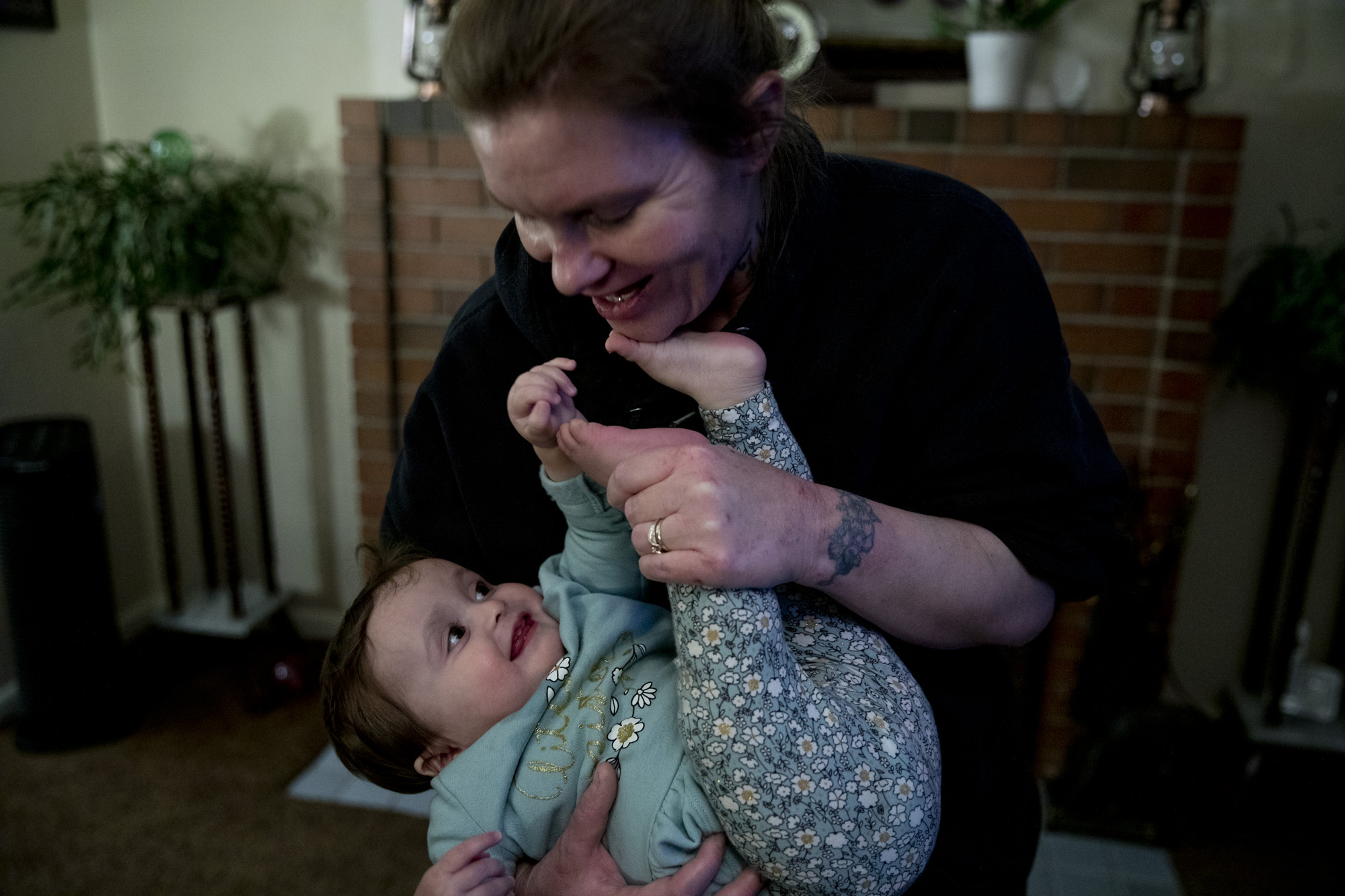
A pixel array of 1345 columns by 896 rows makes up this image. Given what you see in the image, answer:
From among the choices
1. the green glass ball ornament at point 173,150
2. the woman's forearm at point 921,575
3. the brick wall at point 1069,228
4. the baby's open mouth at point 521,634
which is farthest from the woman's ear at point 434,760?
the green glass ball ornament at point 173,150

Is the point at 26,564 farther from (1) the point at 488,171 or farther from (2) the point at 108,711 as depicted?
(1) the point at 488,171

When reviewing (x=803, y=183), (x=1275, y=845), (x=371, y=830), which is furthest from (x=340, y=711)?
(x=1275, y=845)

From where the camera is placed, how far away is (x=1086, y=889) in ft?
7.24

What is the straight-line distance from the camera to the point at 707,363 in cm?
87

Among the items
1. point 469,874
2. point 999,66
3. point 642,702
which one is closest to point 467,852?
point 469,874

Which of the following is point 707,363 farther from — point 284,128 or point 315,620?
point 315,620

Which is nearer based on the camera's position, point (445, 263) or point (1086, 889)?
point (1086, 889)

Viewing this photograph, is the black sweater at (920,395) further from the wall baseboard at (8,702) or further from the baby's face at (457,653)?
the wall baseboard at (8,702)

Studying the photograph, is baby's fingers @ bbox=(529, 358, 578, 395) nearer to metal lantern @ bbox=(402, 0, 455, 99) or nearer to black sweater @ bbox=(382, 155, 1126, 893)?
black sweater @ bbox=(382, 155, 1126, 893)

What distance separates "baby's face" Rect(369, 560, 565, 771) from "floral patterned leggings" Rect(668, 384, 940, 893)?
279 mm

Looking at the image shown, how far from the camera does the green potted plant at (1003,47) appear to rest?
226 centimetres

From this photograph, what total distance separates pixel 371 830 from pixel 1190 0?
2.81m

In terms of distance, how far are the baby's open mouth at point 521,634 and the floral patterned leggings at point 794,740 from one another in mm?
291

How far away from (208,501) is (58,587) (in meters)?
0.49
